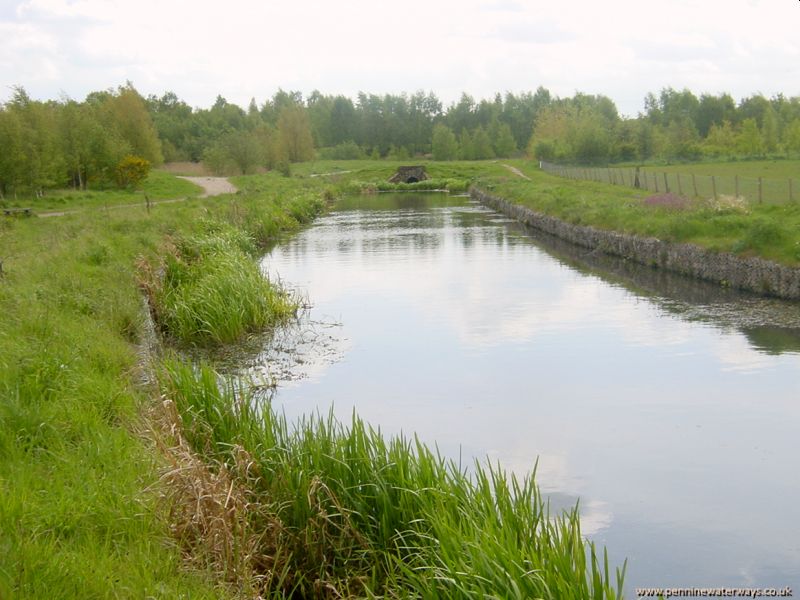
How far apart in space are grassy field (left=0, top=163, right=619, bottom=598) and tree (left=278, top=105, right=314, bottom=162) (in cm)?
9208

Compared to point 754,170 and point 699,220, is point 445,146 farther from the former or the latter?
point 699,220

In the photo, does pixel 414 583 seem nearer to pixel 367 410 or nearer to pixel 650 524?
pixel 650 524

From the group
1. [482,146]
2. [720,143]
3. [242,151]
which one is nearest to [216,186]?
[242,151]

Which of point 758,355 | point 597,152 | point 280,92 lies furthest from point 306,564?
point 280,92

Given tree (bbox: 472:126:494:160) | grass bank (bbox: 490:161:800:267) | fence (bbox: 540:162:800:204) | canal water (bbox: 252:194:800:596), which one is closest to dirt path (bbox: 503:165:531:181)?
fence (bbox: 540:162:800:204)

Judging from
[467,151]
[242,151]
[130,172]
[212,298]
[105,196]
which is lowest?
[212,298]

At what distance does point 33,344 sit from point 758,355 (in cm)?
1123

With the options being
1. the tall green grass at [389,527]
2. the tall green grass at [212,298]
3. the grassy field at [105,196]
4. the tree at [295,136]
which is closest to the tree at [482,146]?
the tree at [295,136]

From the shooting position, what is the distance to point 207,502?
5.94 metres

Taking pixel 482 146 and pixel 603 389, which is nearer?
pixel 603 389

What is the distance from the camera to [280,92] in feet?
602

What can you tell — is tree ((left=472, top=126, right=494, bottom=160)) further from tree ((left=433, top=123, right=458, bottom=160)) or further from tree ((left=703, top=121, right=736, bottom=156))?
tree ((left=703, top=121, right=736, bottom=156))

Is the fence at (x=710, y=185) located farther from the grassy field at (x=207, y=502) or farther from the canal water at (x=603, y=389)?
the grassy field at (x=207, y=502)

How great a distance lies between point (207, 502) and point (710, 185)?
92.4 ft
